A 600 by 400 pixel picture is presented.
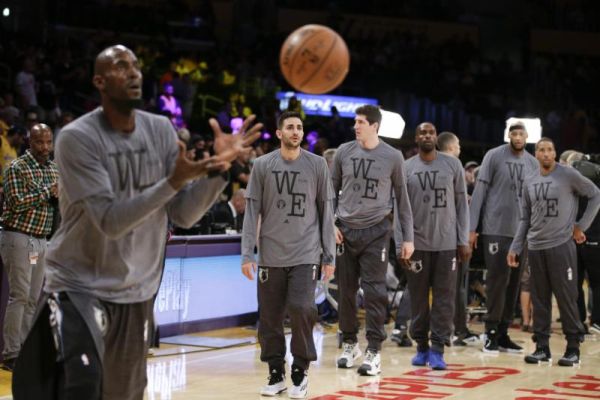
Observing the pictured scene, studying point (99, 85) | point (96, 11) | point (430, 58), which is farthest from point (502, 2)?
point (99, 85)

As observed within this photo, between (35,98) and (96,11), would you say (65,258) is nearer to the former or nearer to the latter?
(35,98)

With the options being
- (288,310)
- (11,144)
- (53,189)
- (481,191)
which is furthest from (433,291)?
(11,144)

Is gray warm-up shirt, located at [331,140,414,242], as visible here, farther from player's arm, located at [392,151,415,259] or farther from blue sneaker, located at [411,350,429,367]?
blue sneaker, located at [411,350,429,367]

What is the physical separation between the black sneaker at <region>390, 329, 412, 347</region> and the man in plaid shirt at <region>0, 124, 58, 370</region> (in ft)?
13.9

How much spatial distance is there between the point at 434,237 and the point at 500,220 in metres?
1.28

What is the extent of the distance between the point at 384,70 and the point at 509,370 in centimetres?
1584

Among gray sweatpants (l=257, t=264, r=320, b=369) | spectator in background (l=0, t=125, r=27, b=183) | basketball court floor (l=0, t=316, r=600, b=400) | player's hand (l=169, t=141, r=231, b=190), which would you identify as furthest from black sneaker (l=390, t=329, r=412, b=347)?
player's hand (l=169, t=141, r=231, b=190)

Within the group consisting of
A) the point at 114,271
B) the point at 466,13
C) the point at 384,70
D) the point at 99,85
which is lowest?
the point at 114,271

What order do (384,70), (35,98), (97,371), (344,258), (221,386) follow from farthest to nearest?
(384,70)
(35,98)
(344,258)
(221,386)
(97,371)

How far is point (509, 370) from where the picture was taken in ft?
31.7

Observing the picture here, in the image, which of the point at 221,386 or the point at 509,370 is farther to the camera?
the point at 509,370

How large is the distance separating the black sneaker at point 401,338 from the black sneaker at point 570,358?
182 centimetres

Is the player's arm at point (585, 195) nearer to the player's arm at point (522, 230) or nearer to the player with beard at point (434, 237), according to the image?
the player's arm at point (522, 230)

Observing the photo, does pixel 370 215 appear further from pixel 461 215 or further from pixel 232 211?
pixel 232 211
